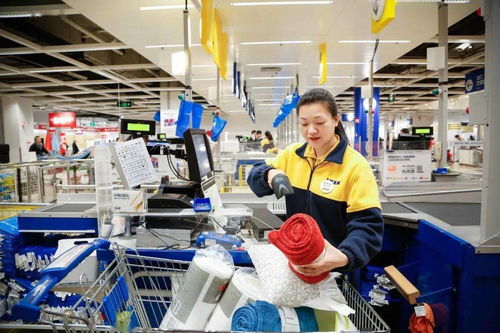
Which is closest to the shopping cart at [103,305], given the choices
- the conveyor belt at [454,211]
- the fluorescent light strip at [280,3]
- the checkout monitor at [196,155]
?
the checkout monitor at [196,155]

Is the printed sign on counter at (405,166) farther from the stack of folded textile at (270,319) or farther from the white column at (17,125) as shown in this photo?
the white column at (17,125)

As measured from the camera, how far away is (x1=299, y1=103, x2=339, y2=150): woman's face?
1.35 m

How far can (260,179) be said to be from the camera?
5.04 feet

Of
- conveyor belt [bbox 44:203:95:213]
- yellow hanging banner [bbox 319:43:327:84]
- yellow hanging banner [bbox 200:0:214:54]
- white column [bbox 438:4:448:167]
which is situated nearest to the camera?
conveyor belt [bbox 44:203:95:213]

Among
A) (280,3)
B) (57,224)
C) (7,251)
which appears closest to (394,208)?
(57,224)

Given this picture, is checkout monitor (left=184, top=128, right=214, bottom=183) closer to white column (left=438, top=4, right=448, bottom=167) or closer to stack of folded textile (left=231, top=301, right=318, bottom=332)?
stack of folded textile (left=231, top=301, right=318, bottom=332)

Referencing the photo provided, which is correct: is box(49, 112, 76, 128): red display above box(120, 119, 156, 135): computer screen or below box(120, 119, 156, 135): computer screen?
above

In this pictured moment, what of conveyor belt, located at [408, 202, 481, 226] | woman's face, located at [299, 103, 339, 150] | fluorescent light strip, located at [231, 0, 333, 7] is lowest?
conveyor belt, located at [408, 202, 481, 226]

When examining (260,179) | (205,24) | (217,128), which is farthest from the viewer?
(217,128)

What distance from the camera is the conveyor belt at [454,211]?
2350 mm

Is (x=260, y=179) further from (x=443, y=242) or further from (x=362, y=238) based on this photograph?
(x=443, y=242)

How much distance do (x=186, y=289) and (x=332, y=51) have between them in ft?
23.4

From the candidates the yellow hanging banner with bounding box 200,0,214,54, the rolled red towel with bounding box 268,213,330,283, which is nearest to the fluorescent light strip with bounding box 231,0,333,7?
the yellow hanging banner with bounding box 200,0,214,54

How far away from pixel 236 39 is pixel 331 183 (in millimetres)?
5420
